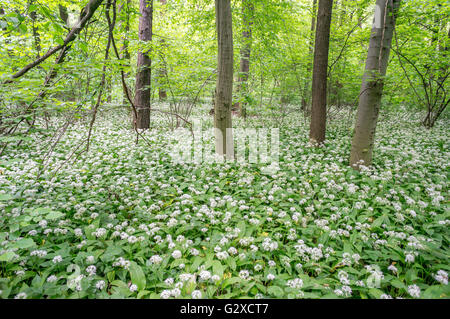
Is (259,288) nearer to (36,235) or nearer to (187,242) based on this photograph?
(187,242)

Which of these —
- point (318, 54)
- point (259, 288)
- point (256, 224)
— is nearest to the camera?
point (259, 288)

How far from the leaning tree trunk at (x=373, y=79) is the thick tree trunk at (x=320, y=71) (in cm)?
134

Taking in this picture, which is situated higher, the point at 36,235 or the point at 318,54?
the point at 318,54

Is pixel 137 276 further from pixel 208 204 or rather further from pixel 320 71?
pixel 320 71

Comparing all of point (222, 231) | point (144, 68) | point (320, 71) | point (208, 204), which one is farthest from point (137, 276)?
point (144, 68)

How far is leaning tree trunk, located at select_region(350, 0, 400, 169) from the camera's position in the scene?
408 cm

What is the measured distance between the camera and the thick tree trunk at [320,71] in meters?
5.40

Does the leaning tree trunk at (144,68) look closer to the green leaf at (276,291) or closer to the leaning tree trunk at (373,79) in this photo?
the leaning tree trunk at (373,79)

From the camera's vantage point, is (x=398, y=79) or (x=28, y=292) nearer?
(x=28, y=292)

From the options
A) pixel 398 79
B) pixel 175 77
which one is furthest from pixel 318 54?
pixel 175 77

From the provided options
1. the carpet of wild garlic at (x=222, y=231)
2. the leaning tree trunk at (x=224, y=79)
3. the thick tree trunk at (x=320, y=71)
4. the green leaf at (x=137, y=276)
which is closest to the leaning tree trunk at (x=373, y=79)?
the carpet of wild garlic at (x=222, y=231)

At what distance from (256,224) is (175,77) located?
5690 mm
